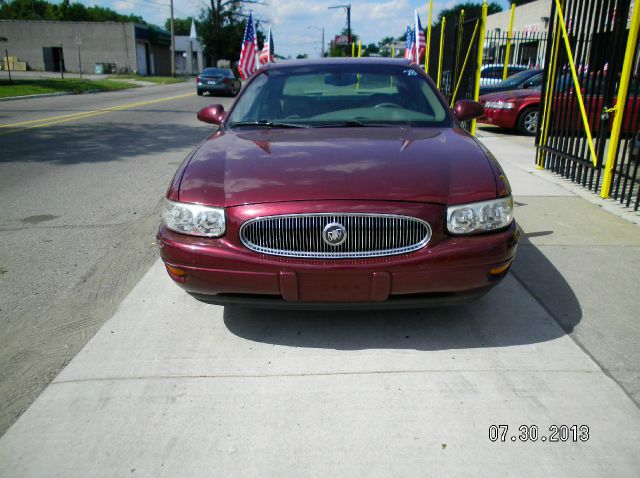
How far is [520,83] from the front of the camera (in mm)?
13953

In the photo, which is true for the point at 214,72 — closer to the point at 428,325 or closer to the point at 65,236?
the point at 65,236

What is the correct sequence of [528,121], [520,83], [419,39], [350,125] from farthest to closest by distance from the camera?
1. [419,39]
2. [520,83]
3. [528,121]
4. [350,125]

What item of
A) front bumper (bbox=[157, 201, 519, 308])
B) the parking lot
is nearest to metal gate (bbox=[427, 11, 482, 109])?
the parking lot

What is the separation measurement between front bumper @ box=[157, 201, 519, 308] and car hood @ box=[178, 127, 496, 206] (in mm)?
149

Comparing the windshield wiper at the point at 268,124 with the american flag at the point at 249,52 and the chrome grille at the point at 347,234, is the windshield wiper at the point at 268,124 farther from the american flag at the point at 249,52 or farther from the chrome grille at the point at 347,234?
the american flag at the point at 249,52

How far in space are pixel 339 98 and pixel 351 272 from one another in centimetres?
205

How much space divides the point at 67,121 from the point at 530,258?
12674 mm

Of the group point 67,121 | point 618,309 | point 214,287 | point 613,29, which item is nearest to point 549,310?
point 618,309

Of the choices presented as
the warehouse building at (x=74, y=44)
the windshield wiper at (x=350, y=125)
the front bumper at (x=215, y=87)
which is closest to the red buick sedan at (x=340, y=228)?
the windshield wiper at (x=350, y=125)

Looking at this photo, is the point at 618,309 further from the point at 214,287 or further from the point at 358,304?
the point at 214,287

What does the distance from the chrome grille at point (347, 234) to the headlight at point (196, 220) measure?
0.49 feet

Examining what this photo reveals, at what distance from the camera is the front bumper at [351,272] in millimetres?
2707

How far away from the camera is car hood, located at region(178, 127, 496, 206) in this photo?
2783mm

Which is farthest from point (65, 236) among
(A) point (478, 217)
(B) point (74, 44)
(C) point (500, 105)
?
(B) point (74, 44)
